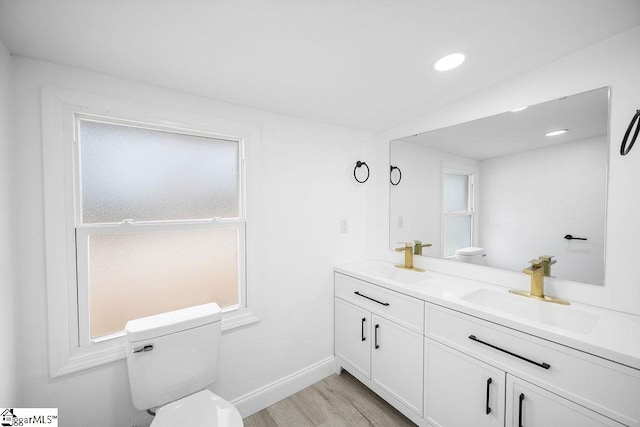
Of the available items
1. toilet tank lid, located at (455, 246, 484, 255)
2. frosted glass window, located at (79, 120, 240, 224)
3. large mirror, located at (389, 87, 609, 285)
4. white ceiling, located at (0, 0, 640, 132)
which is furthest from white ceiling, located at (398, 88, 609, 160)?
frosted glass window, located at (79, 120, 240, 224)

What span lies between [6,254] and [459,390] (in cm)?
228

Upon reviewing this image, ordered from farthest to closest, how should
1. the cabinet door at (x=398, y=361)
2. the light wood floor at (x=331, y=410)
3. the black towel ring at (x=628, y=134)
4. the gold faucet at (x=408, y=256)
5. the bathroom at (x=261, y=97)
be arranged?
the gold faucet at (x=408, y=256) < the light wood floor at (x=331, y=410) < the cabinet door at (x=398, y=361) < the black towel ring at (x=628, y=134) < the bathroom at (x=261, y=97)

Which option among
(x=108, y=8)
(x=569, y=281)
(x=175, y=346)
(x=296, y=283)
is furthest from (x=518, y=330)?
(x=108, y=8)

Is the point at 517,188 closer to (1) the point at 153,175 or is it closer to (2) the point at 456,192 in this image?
(2) the point at 456,192

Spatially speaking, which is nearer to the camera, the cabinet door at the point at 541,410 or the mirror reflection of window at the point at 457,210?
the cabinet door at the point at 541,410

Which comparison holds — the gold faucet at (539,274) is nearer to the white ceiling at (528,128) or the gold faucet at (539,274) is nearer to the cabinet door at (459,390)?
the cabinet door at (459,390)

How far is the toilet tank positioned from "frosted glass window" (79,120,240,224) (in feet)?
2.02

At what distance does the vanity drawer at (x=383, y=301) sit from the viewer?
1606 millimetres

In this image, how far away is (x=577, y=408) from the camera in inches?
40.0

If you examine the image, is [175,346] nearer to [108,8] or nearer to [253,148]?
[253,148]

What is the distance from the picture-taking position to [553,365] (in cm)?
107

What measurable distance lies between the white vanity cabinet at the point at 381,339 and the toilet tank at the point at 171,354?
1.06m

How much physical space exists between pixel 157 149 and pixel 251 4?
1.02m

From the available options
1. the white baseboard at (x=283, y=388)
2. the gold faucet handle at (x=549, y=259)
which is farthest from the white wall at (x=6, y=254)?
Result: the gold faucet handle at (x=549, y=259)
